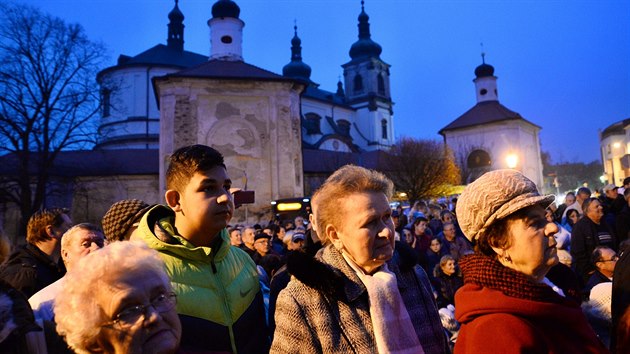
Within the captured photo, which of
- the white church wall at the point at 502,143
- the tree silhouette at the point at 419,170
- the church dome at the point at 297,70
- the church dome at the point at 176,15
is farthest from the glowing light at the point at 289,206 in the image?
the church dome at the point at 297,70

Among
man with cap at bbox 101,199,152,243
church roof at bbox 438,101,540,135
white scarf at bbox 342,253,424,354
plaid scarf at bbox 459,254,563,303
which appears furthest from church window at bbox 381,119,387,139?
plaid scarf at bbox 459,254,563,303

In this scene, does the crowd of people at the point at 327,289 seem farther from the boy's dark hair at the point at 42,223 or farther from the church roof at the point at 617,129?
the church roof at the point at 617,129

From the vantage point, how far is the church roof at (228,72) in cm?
2448

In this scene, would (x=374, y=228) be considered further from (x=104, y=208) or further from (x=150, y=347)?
(x=104, y=208)

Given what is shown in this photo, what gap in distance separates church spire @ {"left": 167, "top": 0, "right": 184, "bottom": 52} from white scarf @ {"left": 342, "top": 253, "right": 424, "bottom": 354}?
56.0m

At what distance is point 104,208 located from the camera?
1138 inches

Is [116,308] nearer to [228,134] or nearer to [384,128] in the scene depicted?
[228,134]

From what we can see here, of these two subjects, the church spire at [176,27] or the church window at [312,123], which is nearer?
the church window at [312,123]

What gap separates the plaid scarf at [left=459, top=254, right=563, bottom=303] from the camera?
182 centimetres

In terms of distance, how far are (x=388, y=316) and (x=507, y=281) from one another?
0.59m

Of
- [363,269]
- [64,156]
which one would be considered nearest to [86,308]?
[363,269]

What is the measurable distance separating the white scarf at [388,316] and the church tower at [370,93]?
59.4m

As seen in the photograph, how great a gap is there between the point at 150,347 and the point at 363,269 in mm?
1054

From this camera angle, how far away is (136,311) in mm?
1699
